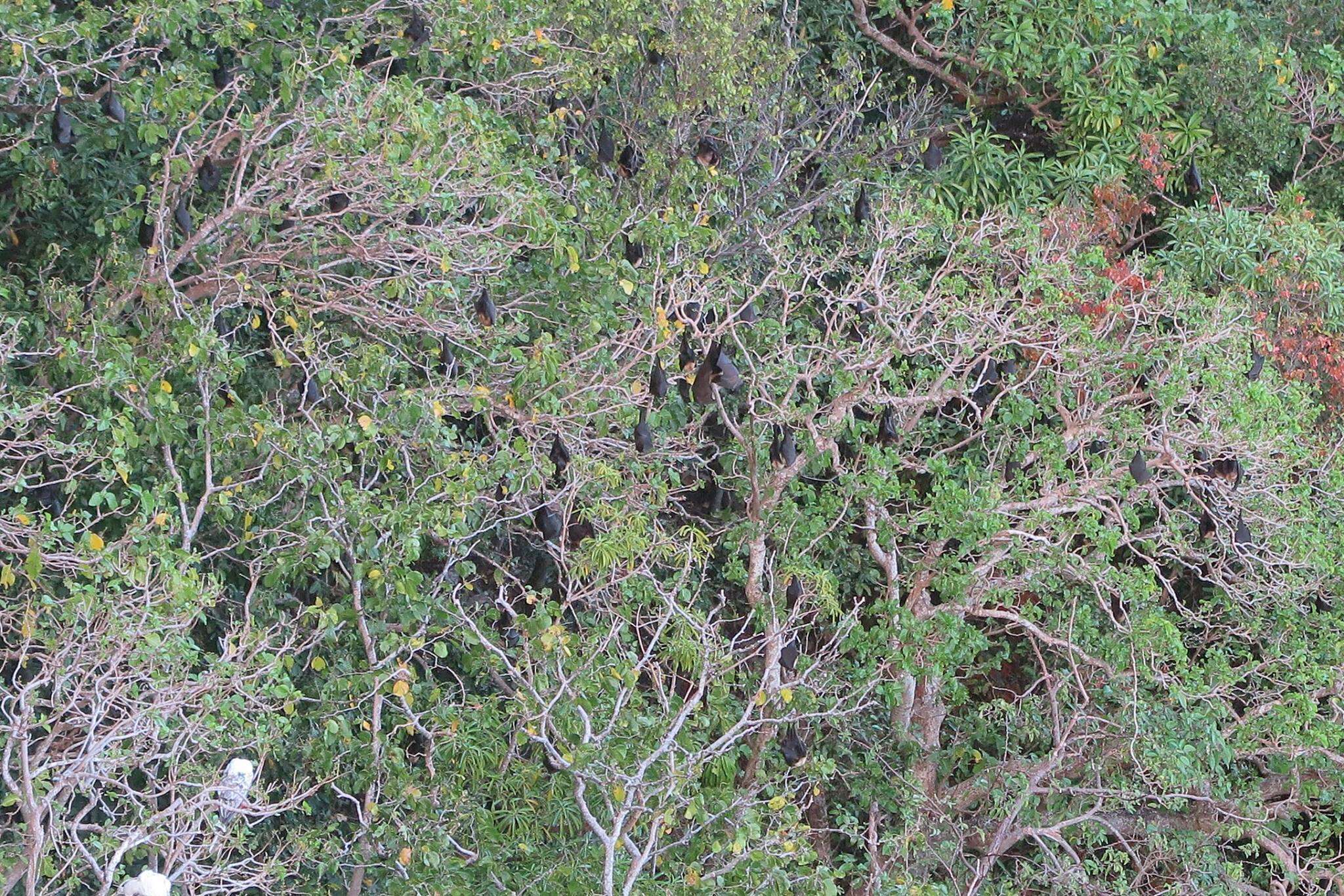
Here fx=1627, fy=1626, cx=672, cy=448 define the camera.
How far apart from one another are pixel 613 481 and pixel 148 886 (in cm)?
220

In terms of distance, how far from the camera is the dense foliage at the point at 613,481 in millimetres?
4750

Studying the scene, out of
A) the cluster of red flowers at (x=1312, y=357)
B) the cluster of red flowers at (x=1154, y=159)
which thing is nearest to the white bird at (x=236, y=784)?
the cluster of red flowers at (x=1312, y=357)

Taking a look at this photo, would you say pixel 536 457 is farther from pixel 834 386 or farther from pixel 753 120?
pixel 753 120

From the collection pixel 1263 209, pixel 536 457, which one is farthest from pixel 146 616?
pixel 1263 209

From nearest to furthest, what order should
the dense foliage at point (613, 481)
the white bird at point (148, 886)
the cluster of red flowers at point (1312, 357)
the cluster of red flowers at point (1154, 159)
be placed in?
1. the white bird at point (148, 886)
2. the dense foliage at point (613, 481)
3. the cluster of red flowers at point (1312, 357)
4. the cluster of red flowers at point (1154, 159)

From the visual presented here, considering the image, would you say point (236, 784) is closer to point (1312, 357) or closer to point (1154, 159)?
point (1312, 357)

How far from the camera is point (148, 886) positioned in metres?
3.55

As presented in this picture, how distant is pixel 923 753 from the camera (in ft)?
21.6

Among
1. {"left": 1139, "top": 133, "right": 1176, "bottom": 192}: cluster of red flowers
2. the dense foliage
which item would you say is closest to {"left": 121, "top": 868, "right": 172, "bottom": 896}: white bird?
the dense foliage

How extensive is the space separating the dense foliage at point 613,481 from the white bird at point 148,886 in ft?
1.39

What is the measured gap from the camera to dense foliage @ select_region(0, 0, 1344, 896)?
4750 mm

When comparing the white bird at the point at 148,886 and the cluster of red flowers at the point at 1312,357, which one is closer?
the white bird at the point at 148,886

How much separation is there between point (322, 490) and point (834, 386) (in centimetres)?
199

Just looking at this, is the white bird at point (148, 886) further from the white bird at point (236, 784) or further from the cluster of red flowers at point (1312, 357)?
the cluster of red flowers at point (1312, 357)
